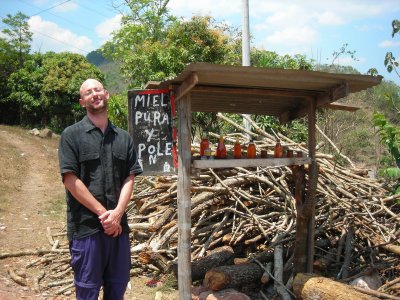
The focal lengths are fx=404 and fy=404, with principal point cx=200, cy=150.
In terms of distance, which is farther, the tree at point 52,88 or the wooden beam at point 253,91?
the tree at point 52,88

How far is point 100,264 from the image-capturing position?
3.04 meters

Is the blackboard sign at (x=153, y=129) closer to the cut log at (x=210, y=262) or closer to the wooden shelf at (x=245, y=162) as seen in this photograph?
the wooden shelf at (x=245, y=162)

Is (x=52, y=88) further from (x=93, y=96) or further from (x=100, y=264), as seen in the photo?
(x=100, y=264)

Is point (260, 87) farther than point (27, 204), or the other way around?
point (27, 204)

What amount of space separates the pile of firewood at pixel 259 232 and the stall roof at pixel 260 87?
37.9 inches

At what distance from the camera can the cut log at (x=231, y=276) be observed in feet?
15.3

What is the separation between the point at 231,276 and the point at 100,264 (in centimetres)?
213

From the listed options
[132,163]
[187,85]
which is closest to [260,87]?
[187,85]

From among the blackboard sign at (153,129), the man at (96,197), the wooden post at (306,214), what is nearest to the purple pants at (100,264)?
the man at (96,197)

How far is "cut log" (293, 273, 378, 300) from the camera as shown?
366 cm

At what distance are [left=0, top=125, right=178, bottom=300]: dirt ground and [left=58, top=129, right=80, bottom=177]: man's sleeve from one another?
7.96ft

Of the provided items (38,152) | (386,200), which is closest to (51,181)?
(38,152)

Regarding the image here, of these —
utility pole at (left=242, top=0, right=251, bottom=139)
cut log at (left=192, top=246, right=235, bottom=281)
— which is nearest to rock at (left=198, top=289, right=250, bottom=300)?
cut log at (left=192, top=246, right=235, bottom=281)

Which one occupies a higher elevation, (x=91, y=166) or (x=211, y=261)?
(x=91, y=166)
